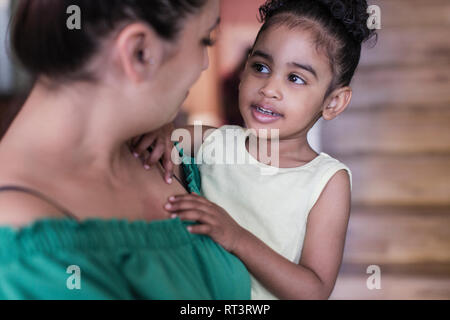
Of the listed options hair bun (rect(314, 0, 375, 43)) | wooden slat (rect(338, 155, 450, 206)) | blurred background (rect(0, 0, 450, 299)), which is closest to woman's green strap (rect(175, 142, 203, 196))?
hair bun (rect(314, 0, 375, 43))

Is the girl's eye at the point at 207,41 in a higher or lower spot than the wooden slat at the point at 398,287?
higher

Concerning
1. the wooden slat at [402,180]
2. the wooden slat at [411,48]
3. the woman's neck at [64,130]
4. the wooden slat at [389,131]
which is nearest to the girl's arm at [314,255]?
the woman's neck at [64,130]

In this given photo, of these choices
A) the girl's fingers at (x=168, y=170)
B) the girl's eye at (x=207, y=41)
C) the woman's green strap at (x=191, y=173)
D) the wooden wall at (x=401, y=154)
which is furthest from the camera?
the wooden wall at (x=401, y=154)

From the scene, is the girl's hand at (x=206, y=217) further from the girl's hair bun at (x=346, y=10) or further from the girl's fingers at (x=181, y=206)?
the girl's hair bun at (x=346, y=10)

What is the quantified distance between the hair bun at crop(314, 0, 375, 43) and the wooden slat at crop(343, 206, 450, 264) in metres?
1.37

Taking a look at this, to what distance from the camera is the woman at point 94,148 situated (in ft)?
2.22

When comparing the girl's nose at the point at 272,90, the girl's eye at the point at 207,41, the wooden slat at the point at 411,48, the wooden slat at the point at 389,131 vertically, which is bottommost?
the girl's eye at the point at 207,41

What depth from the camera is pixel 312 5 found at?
1.24m

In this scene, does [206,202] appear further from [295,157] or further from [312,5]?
[312,5]

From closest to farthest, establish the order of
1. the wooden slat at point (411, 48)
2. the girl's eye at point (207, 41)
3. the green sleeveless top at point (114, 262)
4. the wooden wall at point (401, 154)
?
the green sleeveless top at point (114, 262)
the girl's eye at point (207, 41)
the wooden wall at point (401, 154)
the wooden slat at point (411, 48)

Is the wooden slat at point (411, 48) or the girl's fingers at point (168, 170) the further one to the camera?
the wooden slat at point (411, 48)

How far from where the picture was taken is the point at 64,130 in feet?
2.53

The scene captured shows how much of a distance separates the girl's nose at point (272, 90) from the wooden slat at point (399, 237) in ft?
4.70
